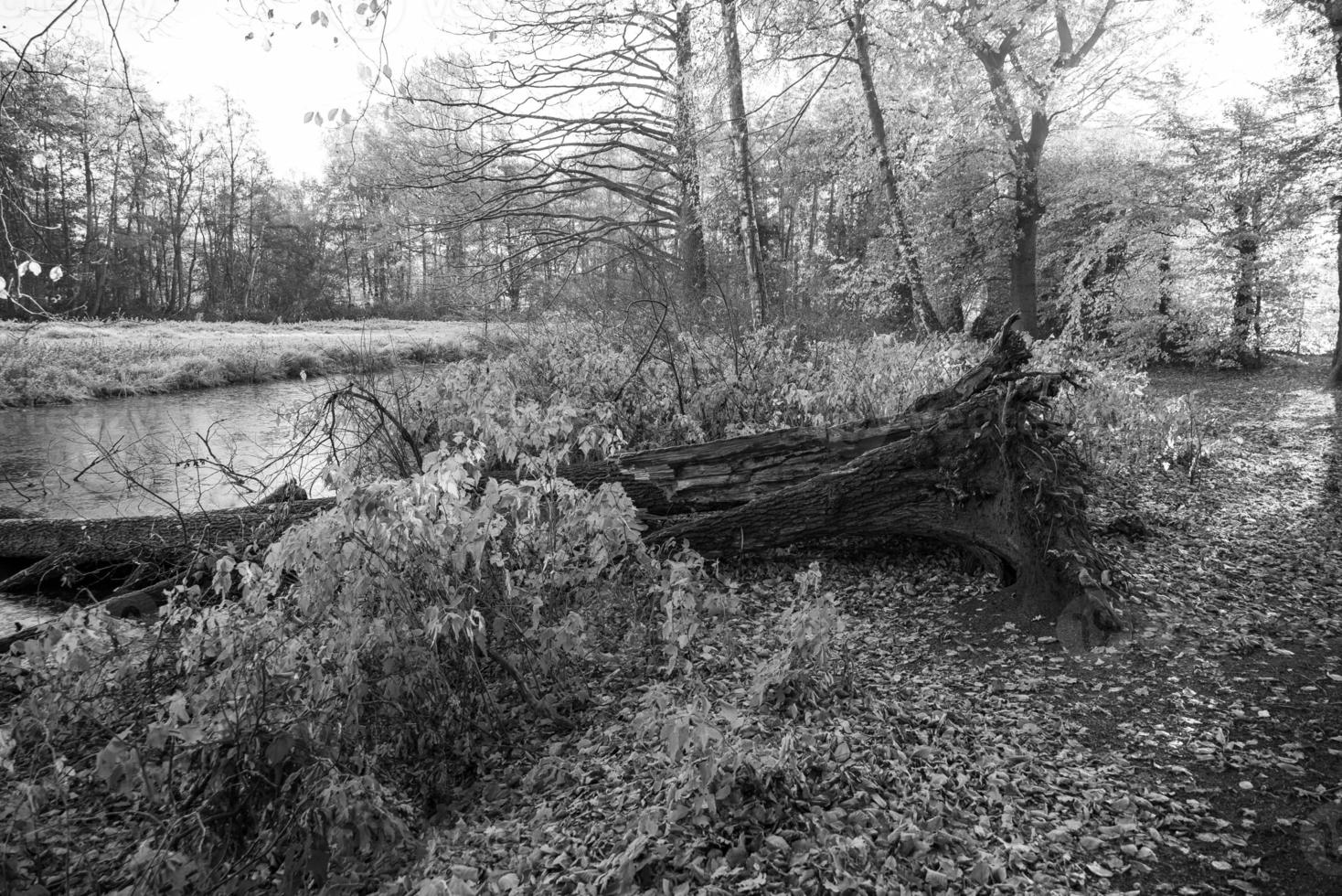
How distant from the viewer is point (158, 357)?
55.6 ft

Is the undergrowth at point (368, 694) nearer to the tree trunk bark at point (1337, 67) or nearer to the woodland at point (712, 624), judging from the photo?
the woodland at point (712, 624)

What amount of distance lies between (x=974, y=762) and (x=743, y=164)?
8.39 metres

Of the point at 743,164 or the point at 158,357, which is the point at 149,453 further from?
the point at 158,357

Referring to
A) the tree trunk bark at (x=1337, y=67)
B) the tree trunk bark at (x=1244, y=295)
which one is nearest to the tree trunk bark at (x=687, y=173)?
the tree trunk bark at (x=1337, y=67)

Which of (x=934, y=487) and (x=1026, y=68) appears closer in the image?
(x=934, y=487)

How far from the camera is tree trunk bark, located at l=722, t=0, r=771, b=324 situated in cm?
934

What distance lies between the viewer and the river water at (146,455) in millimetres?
5820

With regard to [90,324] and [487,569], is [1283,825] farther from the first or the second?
[90,324]

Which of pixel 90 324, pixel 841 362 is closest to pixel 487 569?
pixel 841 362

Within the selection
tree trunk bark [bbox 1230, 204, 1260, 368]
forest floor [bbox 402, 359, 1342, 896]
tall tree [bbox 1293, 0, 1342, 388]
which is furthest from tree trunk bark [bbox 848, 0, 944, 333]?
forest floor [bbox 402, 359, 1342, 896]

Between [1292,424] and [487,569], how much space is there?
32.8ft

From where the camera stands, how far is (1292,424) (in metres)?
8.81

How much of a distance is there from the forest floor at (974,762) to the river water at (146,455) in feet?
10.2

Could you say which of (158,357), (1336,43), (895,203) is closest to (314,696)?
(895,203)
